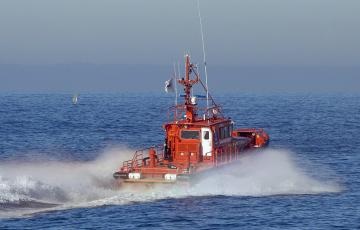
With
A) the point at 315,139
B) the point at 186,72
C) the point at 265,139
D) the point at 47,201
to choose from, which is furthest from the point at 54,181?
the point at 315,139

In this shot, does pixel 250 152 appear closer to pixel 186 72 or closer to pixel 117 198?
pixel 186 72

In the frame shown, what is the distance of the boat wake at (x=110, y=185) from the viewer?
4012cm

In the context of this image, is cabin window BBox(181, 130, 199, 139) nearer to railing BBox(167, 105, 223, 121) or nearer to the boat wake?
railing BBox(167, 105, 223, 121)

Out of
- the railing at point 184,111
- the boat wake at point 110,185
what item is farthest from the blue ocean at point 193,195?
the railing at point 184,111

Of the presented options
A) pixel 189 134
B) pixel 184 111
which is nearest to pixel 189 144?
pixel 189 134

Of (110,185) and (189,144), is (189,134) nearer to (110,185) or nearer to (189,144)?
(189,144)

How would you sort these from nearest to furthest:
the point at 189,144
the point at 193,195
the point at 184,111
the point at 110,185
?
the point at 193,195
the point at 110,185
the point at 189,144
the point at 184,111

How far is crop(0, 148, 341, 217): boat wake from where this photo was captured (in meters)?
40.1

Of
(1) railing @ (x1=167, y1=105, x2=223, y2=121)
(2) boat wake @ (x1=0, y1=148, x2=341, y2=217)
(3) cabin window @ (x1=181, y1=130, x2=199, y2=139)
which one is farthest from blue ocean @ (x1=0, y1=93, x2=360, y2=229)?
(1) railing @ (x1=167, y1=105, x2=223, y2=121)

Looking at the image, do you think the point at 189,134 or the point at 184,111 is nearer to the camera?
the point at 189,134

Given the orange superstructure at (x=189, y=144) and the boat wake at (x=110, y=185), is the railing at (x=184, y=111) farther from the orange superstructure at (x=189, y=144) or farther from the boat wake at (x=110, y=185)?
the boat wake at (x=110, y=185)

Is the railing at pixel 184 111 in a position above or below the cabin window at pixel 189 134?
above

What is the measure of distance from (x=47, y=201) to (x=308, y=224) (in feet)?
44.8

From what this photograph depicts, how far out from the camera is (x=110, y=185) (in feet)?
152
